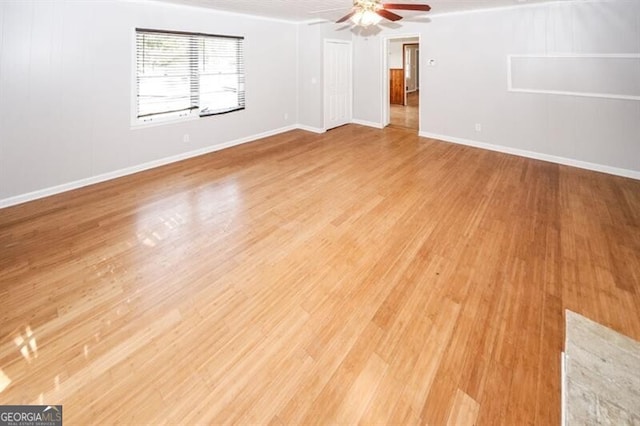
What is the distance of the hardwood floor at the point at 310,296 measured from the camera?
1592mm

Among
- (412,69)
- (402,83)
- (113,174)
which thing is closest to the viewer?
(113,174)

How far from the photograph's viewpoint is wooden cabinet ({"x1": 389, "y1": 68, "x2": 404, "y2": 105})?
10.9 meters

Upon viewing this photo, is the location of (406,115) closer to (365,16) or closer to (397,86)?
(397,86)

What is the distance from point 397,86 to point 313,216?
9.13 m

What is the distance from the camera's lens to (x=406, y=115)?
9047mm

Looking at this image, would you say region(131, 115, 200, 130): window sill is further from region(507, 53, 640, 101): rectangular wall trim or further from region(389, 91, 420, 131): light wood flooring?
region(507, 53, 640, 101): rectangular wall trim

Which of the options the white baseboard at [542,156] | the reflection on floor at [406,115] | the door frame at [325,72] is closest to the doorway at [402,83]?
the reflection on floor at [406,115]

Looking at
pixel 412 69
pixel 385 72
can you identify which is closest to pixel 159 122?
pixel 385 72

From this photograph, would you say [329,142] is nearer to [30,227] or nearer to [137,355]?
[30,227]

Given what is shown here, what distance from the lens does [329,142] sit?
21.1 ft

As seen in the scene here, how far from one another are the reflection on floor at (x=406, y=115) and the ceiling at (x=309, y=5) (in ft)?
8.60

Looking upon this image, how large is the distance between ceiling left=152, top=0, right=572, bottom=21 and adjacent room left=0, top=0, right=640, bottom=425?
0.08m

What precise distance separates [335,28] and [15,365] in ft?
24.2

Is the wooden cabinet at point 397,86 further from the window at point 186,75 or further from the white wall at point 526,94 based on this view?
the window at point 186,75
